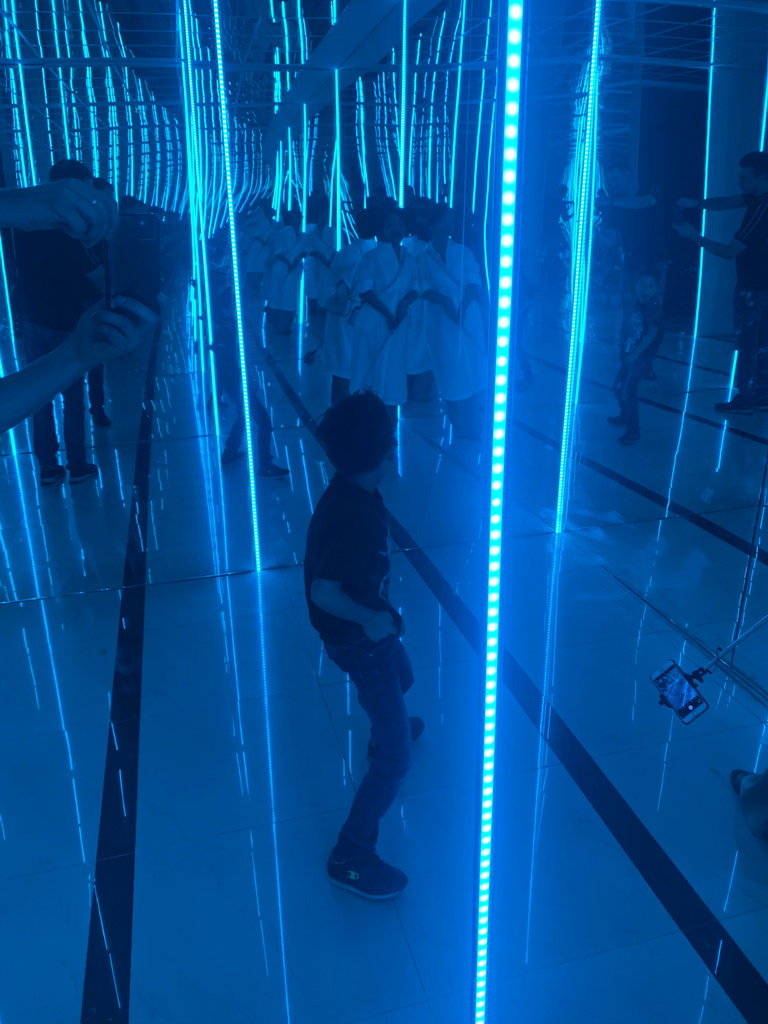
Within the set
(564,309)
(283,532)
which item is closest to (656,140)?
(564,309)

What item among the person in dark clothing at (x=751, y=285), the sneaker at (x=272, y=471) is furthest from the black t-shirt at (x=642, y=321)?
the sneaker at (x=272, y=471)

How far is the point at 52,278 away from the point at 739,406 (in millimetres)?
4621

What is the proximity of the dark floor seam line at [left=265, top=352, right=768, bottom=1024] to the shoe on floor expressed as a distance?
299mm

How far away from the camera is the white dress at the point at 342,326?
522cm

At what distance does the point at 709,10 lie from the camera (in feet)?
25.1

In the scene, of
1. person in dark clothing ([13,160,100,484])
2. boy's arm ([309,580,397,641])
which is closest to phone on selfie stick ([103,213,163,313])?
boy's arm ([309,580,397,641])

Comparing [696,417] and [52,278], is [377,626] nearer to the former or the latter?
[52,278]

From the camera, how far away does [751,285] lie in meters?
5.78

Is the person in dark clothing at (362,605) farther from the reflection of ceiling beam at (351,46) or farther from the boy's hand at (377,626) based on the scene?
the reflection of ceiling beam at (351,46)

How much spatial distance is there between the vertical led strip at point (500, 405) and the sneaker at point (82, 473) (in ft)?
14.0

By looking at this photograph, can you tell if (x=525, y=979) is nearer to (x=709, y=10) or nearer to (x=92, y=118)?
(x=709, y=10)

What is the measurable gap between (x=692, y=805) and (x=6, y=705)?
2.07m

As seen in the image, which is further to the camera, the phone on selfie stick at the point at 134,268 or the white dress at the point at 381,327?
the white dress at the point at 381,327

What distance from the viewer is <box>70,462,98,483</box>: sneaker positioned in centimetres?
479
